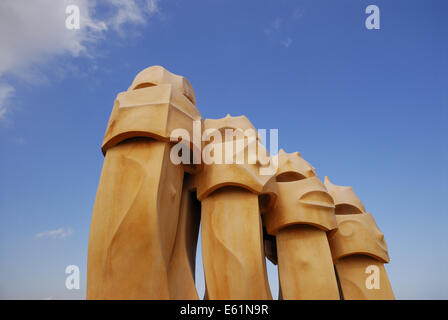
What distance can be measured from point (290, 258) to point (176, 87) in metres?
4.76

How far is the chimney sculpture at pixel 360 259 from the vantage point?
8.61 m

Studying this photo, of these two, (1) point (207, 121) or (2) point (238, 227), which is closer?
(2) point (238, 227)

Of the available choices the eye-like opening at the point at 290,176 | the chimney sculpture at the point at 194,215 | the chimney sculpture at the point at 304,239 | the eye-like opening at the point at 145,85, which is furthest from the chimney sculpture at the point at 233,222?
the eye-like opening at the point at 290,176

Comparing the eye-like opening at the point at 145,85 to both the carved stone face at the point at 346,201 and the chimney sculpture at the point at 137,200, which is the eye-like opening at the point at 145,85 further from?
the carved stone face at the point at 346,201

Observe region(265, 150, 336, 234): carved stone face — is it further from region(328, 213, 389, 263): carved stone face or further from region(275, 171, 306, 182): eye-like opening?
region(328, 213, 389, 263): carved stone face

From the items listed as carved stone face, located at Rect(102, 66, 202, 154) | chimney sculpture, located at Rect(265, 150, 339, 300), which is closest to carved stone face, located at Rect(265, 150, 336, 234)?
chimney sculpture, located at Rect(265, 150, 339, 300)

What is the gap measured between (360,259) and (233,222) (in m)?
4.77

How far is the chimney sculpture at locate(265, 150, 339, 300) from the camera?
7.05 m

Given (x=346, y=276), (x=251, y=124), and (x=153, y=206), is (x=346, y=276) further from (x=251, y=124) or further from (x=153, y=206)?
(x=153, y=206)

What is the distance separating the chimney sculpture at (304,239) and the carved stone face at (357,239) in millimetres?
1251

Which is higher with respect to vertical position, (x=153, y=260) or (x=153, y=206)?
(x=153, y=206)

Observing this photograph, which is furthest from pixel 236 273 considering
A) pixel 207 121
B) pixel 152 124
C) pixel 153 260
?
pixel 207 121

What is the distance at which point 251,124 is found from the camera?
8672 mm
